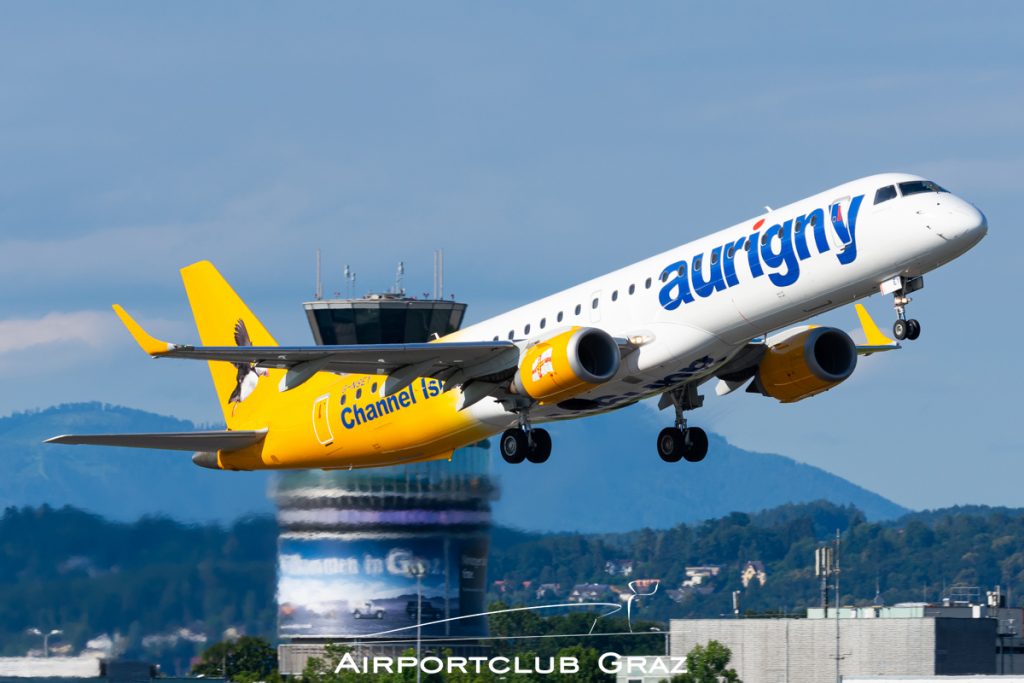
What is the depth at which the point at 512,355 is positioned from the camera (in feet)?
160

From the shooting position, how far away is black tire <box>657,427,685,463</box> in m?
51.7

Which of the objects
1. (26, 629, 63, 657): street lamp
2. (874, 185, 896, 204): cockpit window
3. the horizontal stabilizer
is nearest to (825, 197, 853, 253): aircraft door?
(874, 185, 896, 204): cockpit window

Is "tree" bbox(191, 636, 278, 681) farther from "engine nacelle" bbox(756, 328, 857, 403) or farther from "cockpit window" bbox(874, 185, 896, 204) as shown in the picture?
"cockpit window" bbox(874, 185, 896, 204)

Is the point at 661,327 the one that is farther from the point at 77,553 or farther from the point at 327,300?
the point at 327,300

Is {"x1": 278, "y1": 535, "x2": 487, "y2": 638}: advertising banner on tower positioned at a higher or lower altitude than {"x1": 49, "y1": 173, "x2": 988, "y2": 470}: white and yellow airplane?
lower

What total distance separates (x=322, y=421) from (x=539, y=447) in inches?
320

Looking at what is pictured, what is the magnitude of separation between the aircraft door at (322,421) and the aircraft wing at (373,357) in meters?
4.61

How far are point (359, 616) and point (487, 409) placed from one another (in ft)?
202

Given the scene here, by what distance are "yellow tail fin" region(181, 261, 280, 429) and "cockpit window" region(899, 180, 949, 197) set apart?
22560 millimetres

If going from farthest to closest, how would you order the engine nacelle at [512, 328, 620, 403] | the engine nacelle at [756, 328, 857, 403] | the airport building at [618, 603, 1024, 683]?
the airport building at [618, 603, 1024, 683] → the engine nacelle at [756, 328, 857, 403] → the engine nacelle at [512, 328, 620, 403]

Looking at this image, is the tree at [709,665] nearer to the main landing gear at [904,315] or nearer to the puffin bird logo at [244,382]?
the puffin bird logo at [244,382]

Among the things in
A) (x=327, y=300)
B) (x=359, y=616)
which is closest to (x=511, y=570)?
(x=359, y=616)

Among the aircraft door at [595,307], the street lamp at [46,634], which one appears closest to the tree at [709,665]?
the street lamp at [46,634]

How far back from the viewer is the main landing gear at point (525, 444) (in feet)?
161
